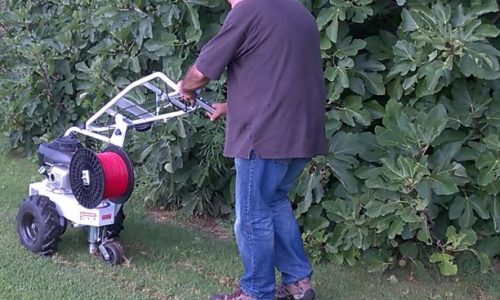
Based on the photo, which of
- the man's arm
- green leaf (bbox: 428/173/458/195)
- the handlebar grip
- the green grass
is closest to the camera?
the man's arm

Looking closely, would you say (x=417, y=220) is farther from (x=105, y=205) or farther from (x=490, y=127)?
(x=105, y=205)

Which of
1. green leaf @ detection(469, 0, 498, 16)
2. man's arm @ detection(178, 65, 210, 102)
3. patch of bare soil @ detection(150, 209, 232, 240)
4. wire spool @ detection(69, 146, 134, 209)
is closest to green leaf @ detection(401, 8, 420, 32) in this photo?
green leaf @ detection(469, 0, 498, 16)

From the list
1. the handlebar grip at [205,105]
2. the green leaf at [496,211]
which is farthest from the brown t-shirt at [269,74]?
the green leaf at [496,211]

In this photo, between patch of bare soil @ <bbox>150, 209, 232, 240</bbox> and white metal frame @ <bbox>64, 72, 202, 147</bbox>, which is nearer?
white metal frame @ <bbox>64, 72, 202, 147</bbox>

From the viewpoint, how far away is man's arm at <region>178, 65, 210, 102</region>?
4090mm

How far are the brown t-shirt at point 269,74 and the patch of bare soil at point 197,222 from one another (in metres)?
2.05

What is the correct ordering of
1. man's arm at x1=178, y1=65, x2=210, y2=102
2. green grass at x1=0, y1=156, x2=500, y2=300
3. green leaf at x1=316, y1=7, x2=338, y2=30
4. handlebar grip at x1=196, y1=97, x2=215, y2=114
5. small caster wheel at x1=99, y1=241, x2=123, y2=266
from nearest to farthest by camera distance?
man's arm at x1=178, y1=65, x2=210, y2=102
handlebar grip at x1=196, y1=97, x2=215, y2=114
green grass at x1=0, y1=156, x2=500, y2=300
green leaf at x1=316, y1=7, x2=338, y2=30
small caster wheel at x1=99, y1=241, x2=123, y2=266

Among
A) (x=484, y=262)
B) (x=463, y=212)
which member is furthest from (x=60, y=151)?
(x=484, y=262)

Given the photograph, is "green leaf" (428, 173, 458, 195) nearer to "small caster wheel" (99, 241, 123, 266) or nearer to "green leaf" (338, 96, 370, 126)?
"green leaf" (338, 96, 370, 126)

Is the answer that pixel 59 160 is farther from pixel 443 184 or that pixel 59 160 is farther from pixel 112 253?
pixel 443 184

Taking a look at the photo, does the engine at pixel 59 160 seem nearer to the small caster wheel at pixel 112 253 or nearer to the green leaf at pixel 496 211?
the small caster wheel at pixel 112 253

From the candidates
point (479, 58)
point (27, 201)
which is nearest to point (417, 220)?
point (479, 58)

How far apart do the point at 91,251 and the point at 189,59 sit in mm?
1536

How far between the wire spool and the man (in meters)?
0.87
